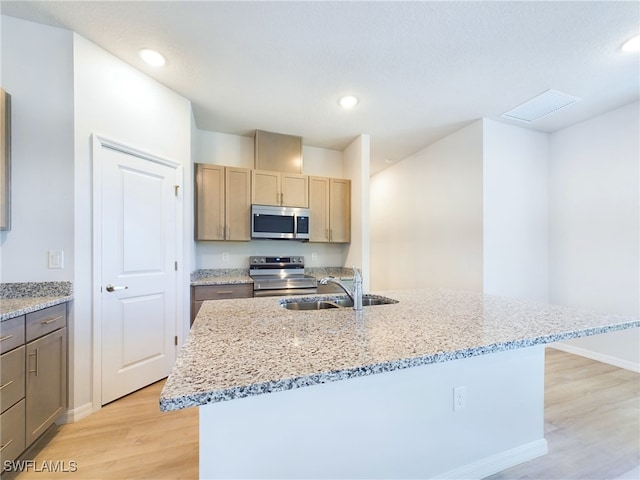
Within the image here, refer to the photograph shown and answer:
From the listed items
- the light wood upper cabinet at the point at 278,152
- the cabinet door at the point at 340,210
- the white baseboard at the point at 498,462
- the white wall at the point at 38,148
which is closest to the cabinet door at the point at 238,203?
the light wood upper cabinet at the point at 278,152

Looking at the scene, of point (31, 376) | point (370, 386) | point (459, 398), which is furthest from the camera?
point (31, 376)

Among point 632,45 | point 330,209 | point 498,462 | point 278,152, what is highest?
point 632,45

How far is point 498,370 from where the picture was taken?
1438 mm

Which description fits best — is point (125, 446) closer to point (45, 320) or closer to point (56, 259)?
point (45, 320)

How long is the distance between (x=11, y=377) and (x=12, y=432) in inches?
10.9

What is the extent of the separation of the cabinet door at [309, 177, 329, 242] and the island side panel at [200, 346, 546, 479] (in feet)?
8.45

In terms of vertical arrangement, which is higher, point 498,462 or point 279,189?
point 279,189

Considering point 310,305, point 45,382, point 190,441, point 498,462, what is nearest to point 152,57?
point 310,305

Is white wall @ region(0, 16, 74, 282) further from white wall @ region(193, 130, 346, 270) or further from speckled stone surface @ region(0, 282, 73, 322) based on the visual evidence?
white wall @ region(193, 130, 346, 270)

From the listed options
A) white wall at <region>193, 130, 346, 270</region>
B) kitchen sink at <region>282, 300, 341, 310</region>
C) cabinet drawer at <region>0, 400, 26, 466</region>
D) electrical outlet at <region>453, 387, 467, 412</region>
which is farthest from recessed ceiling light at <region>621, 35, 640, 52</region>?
cabinet drawer at <region>0, 400, 26, 466</region>

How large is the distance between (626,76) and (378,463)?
3.53 metres

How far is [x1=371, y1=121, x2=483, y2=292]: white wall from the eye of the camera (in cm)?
328

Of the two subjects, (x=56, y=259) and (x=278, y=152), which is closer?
(x=56, y=259)

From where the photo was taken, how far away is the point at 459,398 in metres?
1.34
